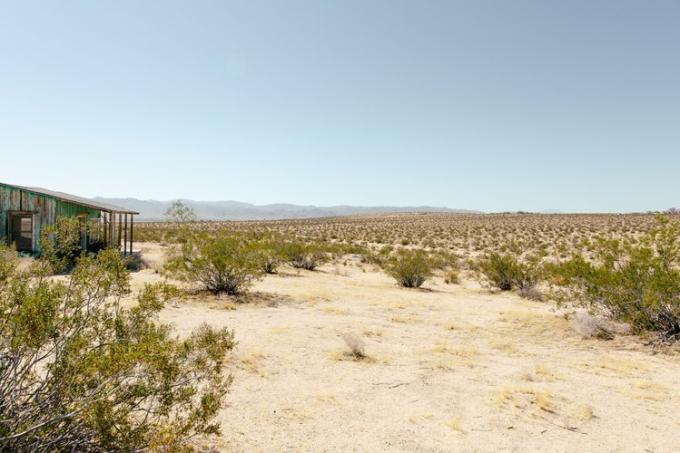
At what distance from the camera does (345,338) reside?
8414 millimetres

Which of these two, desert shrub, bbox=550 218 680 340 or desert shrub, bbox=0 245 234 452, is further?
desert shrub, bbox=550 218 680 340

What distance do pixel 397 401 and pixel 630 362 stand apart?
14.7ft

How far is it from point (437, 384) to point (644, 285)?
5.30 m

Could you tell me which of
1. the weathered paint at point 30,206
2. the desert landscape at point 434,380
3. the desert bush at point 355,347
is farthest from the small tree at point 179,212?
the desert bush at point 355,347

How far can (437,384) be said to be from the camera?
22.6ft

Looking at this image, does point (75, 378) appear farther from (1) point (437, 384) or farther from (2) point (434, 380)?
(2) point (434, 380)

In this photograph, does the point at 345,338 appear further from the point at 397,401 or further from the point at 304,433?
the point at 304,433

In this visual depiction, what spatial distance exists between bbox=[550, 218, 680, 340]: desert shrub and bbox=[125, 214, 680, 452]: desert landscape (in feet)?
1.71

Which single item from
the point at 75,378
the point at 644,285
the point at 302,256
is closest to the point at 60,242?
the point at 75,378

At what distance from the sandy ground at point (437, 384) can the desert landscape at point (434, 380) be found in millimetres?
23

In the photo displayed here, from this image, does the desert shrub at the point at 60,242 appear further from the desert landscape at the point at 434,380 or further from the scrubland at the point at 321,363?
the desert landscape at the point at 434,380

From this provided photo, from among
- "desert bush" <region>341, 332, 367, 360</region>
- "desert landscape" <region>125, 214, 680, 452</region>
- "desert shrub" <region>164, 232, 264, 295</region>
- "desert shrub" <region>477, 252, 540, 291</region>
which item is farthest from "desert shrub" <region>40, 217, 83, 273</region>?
"desert shrub" <region>477, 252, 540, 291</region>

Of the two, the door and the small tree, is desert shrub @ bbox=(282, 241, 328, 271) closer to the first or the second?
the door

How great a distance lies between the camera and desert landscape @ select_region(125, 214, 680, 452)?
17.2 feet
